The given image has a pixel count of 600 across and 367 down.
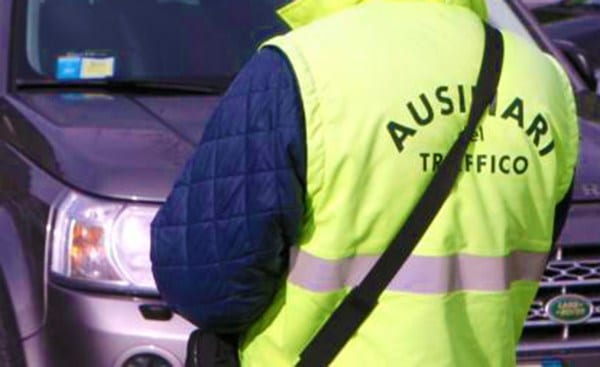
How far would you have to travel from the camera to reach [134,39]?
4.07 metres

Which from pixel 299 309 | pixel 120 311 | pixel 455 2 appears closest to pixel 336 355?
pixel 299 309

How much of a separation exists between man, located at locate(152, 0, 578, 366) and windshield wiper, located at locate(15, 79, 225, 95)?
5.59ft

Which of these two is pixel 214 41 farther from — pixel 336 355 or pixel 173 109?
pixel 336 355

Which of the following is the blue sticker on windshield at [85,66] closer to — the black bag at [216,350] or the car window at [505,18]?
the car window at [505,18]

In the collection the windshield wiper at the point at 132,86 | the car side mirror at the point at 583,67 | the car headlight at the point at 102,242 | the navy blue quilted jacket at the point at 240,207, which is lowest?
the car side mirror at the point at 583,67

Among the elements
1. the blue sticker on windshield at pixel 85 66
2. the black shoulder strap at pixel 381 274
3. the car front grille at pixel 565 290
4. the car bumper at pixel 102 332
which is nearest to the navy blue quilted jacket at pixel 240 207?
the black shoulder strap at pixel 381 274

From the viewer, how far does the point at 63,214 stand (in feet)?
10.1

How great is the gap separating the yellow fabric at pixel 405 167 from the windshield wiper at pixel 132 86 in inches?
69.6

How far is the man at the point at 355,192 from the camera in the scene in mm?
2037

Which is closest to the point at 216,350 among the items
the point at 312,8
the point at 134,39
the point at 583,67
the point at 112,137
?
the point at 312,8

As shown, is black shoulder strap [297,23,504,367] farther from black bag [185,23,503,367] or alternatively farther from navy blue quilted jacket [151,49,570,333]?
navy blue quilted jacket [151,49,570,333]

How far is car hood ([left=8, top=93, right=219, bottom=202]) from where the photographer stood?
3092 millimetres

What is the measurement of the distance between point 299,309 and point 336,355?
93 millimetres

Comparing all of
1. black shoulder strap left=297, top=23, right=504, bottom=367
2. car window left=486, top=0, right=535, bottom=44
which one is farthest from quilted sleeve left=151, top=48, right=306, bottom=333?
car window left=486, top=0, right=535, bottom=44
